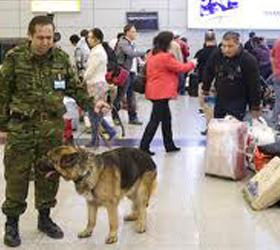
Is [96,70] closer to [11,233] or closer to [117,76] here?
[117,76]

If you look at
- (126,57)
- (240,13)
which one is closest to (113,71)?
(126,57)

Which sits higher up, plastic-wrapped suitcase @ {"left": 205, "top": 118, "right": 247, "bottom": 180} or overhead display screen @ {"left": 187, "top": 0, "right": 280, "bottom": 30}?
overhead display screen @ {"left": 187, "top": 0, "right": 280, "bottom": 30}

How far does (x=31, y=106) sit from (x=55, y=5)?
12.5 metres

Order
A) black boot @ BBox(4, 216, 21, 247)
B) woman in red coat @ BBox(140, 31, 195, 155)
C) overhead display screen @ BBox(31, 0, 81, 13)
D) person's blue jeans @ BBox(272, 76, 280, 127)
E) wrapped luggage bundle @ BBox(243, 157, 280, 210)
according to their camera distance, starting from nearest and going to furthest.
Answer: black boot @ BBox(4, 216, 21, 247) → wrapped luggage bundle @ BBox(243, 157, 280, 210) → woman in red coat @ BBox(140, 31, 195, 155) → person's blue jeans @ BBox(272, 76, 280, 127) → overhead display screen @ BBox(31, 0, 81, 13)

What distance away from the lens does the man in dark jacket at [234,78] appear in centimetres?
619

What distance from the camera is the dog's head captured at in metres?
3.98

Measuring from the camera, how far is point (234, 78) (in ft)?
20.5

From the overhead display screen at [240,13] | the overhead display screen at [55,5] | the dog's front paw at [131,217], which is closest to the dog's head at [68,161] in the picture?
the dog's front paw at [131,217]

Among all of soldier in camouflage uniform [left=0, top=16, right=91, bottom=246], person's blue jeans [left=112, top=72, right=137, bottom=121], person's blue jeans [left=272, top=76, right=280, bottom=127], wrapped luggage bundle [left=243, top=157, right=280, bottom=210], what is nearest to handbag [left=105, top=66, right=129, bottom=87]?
person's blue jeans [left=112, top=72, right=137, bottom=121]

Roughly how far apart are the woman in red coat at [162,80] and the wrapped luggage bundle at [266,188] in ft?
6.86

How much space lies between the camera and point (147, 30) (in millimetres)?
16266

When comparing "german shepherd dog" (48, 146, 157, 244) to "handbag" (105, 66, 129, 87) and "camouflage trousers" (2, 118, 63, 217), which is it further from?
"handbag" (105, 66, 129, 87)

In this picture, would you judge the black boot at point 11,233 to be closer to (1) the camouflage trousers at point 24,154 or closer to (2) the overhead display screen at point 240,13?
(1) the camouflage trousers at point 24,154

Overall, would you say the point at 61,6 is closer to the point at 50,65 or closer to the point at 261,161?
the point at 261,161
